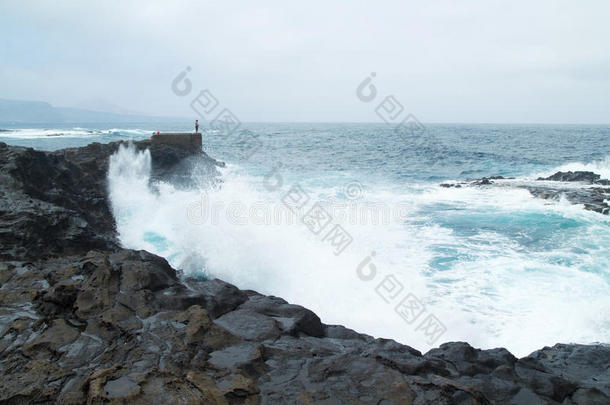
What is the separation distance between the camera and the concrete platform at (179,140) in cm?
2074

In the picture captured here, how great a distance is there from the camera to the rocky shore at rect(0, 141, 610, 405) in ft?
10.4

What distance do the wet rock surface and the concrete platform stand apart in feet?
43.6

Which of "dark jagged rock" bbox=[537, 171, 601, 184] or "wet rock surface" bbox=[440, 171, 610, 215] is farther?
"dark jagged rock" bbox=[537, 171, 601, 184]

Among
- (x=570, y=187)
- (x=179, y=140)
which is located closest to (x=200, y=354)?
(x=570, y=187)

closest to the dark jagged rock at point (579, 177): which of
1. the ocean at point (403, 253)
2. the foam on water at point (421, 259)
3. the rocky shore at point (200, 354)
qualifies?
the ocean at point (403, 253)

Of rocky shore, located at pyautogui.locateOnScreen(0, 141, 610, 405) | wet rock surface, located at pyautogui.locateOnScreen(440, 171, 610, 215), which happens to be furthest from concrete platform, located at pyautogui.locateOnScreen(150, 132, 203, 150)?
rocky shore, located at pyautogui.locateOnScreen(0, 141, 610, 405)

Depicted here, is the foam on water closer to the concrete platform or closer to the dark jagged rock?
the concrete platform

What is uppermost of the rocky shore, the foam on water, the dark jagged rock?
the dark jagged rock

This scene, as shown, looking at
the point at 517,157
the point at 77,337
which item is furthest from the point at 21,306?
the point at 517,157

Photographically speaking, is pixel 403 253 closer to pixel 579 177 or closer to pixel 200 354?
pixel 200 354

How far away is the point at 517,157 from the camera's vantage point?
32.7 meters

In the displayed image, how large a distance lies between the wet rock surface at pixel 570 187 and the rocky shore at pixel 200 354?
36.3ft

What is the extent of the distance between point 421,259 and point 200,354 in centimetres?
655

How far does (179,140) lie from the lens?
856 inches
